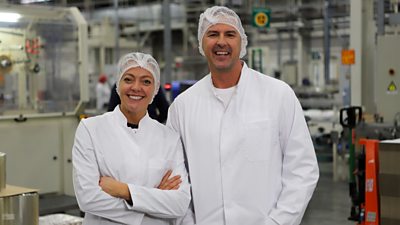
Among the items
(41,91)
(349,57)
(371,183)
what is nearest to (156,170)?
(371,183)

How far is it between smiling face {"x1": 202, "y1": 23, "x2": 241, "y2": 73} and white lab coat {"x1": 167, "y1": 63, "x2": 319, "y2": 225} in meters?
0.09

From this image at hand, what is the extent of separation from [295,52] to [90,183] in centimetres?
1303

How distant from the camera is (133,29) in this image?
11.3m

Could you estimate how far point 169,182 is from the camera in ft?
5.73

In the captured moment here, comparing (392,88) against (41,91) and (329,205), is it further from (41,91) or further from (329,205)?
(41,91)

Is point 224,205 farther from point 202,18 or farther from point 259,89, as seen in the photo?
point 202,18

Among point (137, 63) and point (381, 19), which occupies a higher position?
point (381, 19)

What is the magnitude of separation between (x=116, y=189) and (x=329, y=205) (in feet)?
12.3

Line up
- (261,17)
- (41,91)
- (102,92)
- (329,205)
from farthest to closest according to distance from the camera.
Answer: (102,92) → (261,17) → (329,205) → (41,91)

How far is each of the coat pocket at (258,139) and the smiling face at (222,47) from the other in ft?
0.63

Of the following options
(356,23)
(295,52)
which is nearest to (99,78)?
(356,23)

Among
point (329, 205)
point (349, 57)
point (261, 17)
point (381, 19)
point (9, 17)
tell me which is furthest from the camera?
point (261, 17)

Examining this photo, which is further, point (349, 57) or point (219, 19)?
point (349, 57)

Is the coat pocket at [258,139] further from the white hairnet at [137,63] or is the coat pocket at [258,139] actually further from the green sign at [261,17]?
the green sign at [261,17]
